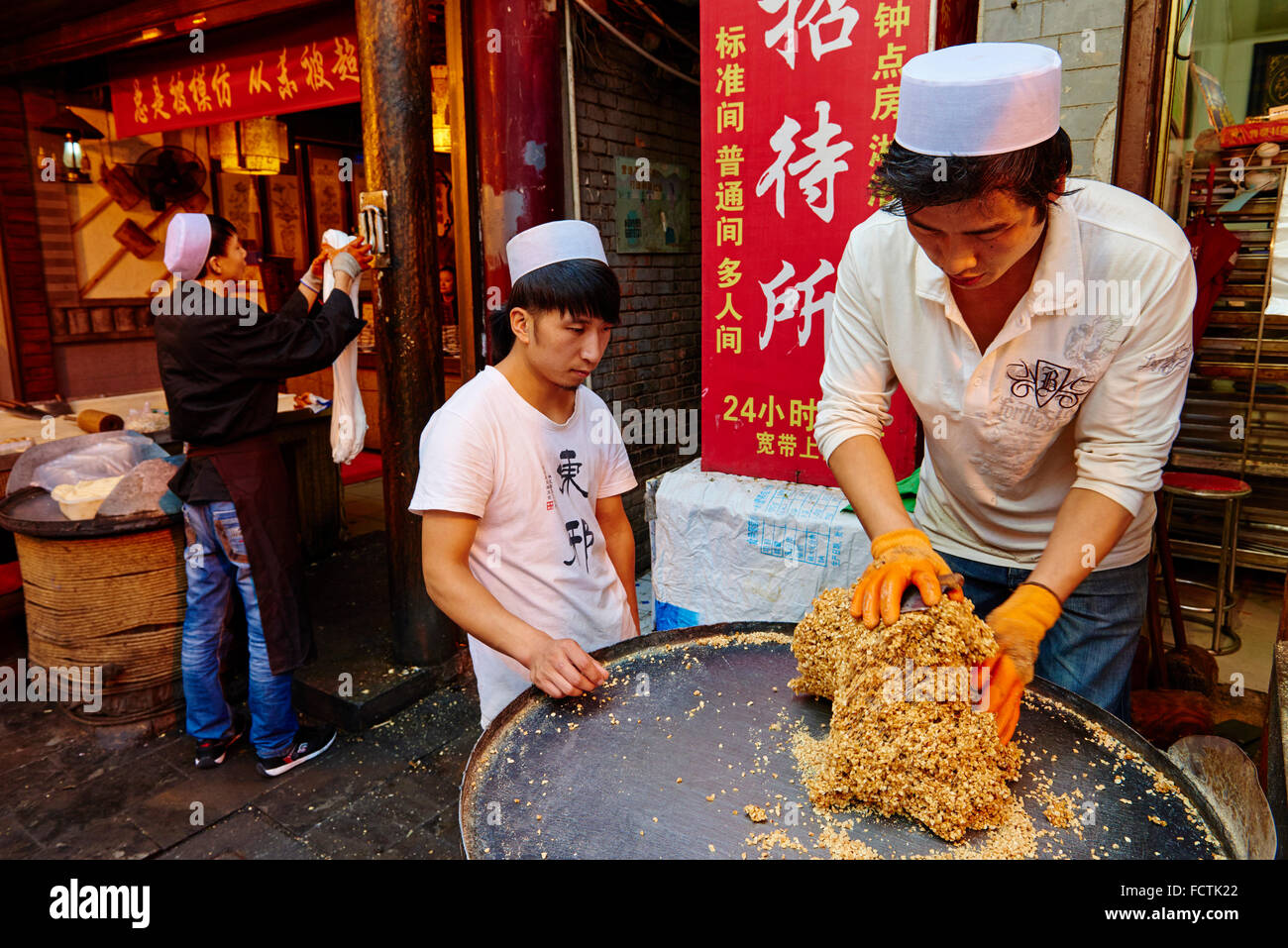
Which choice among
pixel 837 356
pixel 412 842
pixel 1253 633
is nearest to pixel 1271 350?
pixel 1253 633

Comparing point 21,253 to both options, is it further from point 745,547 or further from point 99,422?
point 745,547

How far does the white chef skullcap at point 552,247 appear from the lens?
2502 mm

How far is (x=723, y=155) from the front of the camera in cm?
366

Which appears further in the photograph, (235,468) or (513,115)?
(513,115)

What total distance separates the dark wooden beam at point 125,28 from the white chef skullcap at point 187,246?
8.39 ft

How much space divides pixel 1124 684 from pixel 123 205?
35.5 ft

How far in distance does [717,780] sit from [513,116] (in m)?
4.39

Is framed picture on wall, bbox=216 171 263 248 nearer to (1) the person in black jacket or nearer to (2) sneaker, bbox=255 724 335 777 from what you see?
(1) the person in black jacket

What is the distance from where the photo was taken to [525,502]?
8.23ft

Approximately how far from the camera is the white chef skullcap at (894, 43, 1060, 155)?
1.89 meters

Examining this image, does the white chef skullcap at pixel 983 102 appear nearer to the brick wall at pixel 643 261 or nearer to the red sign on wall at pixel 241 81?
the brick wall at pixel 643 261

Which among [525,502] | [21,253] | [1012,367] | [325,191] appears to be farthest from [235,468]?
[325,191]

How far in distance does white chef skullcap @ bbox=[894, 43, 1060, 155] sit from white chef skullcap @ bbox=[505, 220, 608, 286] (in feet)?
3.19

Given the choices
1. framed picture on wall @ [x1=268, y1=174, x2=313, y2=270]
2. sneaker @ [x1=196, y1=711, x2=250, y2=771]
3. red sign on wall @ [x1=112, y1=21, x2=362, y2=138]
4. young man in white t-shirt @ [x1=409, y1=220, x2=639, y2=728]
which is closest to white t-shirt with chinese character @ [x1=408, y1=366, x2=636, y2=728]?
young man in white t-shirt @ [x1=409, y1=220, x2=639, y2=728]
